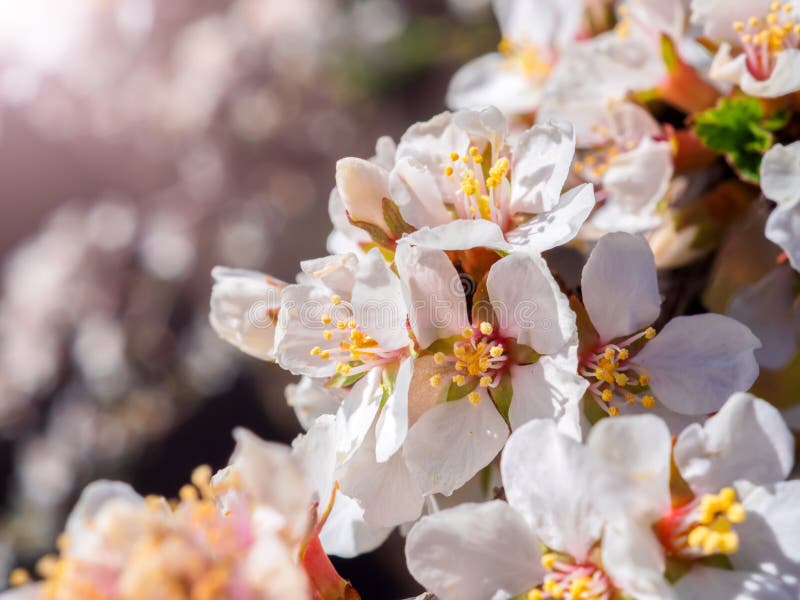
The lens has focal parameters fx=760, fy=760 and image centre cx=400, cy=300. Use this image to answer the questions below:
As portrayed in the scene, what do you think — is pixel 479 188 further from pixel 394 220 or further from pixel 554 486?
pixel 554 486

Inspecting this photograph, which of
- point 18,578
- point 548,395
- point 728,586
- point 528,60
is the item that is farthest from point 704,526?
point 528,60

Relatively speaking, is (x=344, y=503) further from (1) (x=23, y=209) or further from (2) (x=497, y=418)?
(1) (x=23, y=209)

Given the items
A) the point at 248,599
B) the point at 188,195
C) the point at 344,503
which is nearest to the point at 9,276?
the point at 188,195

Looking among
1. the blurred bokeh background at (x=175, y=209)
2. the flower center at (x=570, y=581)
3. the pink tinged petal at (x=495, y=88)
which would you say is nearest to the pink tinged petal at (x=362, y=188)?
the flower center at (x=570, y=581)

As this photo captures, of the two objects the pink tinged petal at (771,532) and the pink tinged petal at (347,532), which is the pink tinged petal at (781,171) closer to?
the pink tinged petal at (771,532)

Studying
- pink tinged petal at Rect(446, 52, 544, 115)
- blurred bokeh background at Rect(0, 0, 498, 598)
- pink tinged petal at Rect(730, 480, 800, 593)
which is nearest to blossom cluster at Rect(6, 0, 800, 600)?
pink tinged petal at Rect(730, 480, 800, 593)

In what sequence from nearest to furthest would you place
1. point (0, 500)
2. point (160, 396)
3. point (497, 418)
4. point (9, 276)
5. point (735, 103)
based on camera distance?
point (497, 418) < point (735, 103) < point (160, 396) < point (0, 500) < point (9, 276)
